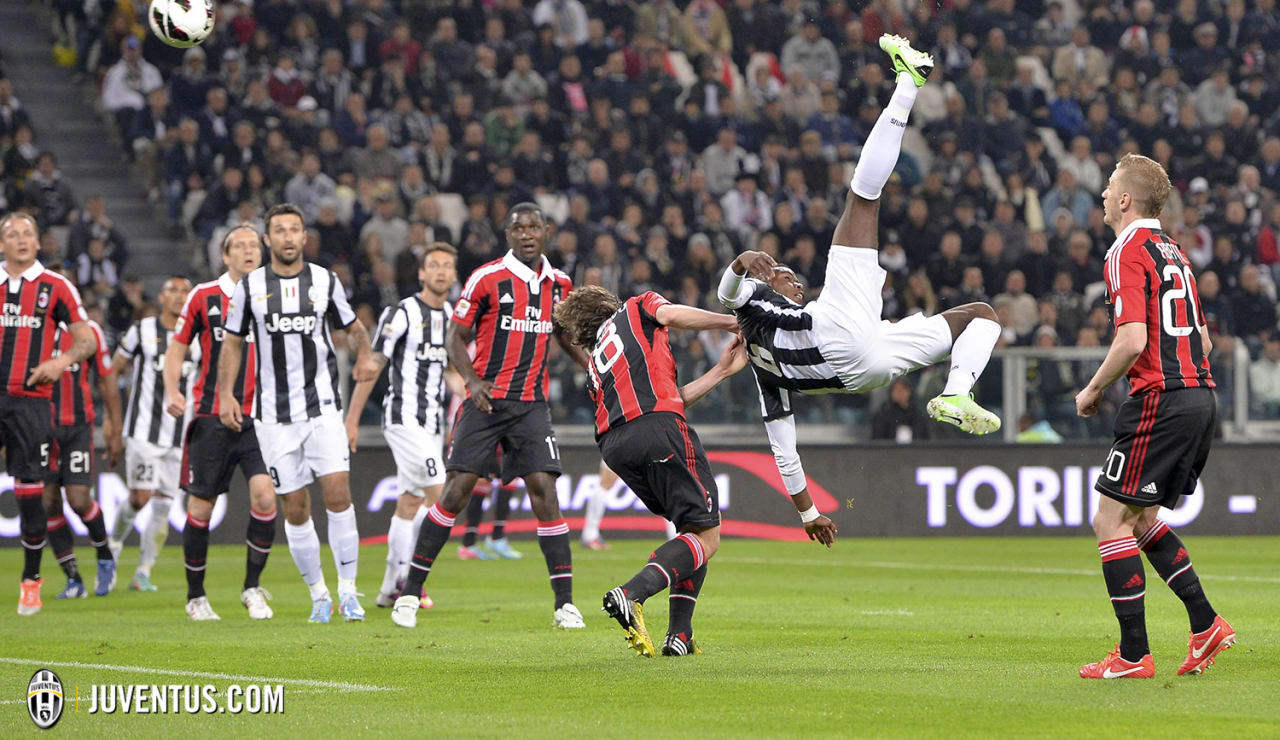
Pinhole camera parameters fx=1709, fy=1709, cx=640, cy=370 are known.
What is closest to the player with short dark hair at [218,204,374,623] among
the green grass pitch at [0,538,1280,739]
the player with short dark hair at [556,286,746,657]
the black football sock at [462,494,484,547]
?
the green grass pitch at [0,538,1280,739]

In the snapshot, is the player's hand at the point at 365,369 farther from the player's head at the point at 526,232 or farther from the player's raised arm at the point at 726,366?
the player's raised arm at the point at 726,366

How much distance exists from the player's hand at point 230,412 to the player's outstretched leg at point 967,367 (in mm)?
4476

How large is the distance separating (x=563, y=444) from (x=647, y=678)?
403 inches

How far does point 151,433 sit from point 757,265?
7.81 m

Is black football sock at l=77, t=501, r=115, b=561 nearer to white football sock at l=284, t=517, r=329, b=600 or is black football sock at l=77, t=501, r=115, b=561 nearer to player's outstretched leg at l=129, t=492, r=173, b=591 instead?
A: player's outstretched leg at l=129, t=492, r=173, b=591

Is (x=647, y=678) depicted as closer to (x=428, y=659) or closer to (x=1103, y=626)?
(x=428, y=659)

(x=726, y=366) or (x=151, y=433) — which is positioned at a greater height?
(x=726, y=366)

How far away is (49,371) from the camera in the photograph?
10852 mm

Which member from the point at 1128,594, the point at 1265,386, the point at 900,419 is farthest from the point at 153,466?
the point at 1265,386

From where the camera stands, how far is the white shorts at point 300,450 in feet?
32.8

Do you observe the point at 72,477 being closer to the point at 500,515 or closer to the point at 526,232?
the point at 526,232

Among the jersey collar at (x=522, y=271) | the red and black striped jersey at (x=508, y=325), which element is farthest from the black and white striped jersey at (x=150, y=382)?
the jersey collar at (x=522, y=271)

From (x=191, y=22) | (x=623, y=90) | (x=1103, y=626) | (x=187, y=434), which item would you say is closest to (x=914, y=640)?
(x=1103, y=626)

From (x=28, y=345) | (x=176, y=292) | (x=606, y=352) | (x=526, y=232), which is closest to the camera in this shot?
(x=606, y=352)
